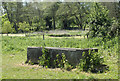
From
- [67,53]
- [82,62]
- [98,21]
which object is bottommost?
[82,62]

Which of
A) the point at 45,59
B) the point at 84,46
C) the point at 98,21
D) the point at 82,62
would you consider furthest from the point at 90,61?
the point at 98,21

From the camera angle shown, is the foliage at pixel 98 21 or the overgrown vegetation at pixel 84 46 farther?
the foliage at pixel 98 21

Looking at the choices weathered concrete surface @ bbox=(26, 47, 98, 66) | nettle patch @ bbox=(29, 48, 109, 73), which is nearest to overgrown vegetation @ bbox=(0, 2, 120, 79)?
nettle patch @ bbox=(29, 48, 109, 73)

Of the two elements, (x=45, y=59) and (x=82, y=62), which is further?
(x=45, y=59)

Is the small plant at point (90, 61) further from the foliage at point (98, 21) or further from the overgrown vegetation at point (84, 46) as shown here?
the foliage at point (98, 21)

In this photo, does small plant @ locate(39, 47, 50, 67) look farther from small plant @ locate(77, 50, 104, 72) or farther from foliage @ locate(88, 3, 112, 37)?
foliage @ locate(88, 3, 112, 37)

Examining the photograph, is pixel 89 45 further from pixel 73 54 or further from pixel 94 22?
pixel 73 54

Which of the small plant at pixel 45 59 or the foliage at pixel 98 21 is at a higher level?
the foliage at pixel 98 21

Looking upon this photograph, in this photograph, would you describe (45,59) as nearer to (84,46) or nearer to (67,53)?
(67,53)

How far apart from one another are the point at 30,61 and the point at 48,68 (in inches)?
47.7

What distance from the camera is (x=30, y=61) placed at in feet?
24.6

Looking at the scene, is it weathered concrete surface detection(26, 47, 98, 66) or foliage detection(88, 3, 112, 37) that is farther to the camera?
foliage detection(88, 3, 112, 37)

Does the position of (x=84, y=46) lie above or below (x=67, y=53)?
below

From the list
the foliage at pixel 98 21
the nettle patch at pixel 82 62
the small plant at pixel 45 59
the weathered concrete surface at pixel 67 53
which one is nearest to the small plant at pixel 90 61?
Result: the nettle patch at pixel 82 62
